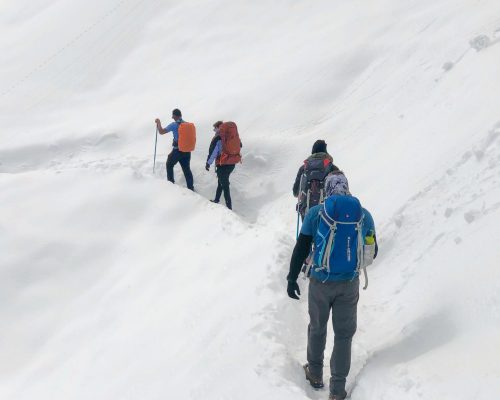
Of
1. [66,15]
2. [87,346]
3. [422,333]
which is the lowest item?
[87,346]

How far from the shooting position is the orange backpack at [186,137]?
38.1 ft

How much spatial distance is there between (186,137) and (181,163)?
2.31 feet

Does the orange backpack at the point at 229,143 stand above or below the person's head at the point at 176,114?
below

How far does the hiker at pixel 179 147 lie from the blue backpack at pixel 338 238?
7.01 meters

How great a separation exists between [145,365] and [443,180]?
551 centimetres

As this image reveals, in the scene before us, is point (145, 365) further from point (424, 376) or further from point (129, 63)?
point (129, 63)

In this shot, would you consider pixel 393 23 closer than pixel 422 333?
No

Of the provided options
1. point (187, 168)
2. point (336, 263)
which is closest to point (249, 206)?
point (187, 168)

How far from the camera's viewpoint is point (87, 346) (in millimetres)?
7711

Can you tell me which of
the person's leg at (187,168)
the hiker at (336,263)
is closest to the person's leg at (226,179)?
the person's leg at (187,168)

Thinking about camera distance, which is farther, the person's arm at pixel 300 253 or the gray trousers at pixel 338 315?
the gray trousers at pixel 338 315

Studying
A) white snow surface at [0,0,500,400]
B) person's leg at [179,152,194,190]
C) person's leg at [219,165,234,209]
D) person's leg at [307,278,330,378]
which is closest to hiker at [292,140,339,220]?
white snow surface at [0,0,500,400]

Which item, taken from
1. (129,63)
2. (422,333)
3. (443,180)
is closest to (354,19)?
(129,63)

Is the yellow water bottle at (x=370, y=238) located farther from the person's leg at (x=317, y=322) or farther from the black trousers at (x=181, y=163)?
the black trousers at (x=181, y=163)
